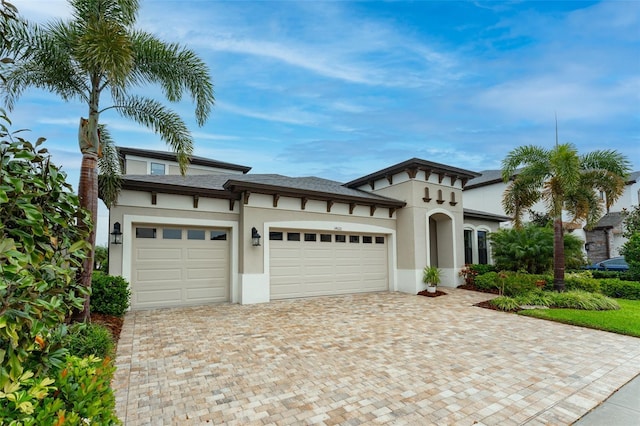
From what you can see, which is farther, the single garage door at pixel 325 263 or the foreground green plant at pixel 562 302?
the single garage door at pixel 325 263

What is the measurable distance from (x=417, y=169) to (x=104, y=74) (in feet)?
33.8

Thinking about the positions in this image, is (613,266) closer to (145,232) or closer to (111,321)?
(145,232)

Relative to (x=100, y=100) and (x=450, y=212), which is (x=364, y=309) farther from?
(x=100, y=100)

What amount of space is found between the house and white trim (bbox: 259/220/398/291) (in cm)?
4

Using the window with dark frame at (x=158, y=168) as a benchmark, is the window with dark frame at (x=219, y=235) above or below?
below

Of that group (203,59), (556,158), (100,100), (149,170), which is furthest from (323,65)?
(149,170)

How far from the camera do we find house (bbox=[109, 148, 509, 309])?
9.16 metres

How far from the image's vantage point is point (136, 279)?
893 cm

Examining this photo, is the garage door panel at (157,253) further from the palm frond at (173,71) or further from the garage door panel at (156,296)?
the palm frond at (173,71)

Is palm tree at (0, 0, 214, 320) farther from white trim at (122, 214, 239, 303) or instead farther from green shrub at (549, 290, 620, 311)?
green shrub at (549, 290, 620, 311)

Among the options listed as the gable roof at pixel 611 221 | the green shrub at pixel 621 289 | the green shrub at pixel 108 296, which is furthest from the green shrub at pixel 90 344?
the gable roof at pixel 611 221

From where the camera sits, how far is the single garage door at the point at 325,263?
10820 mm

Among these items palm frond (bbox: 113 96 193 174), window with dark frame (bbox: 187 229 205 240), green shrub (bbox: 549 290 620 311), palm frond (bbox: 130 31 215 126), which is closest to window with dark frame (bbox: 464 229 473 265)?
green shrub (bbox: 549 290 620 311)

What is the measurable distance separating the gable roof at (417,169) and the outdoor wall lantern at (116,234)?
964cm
